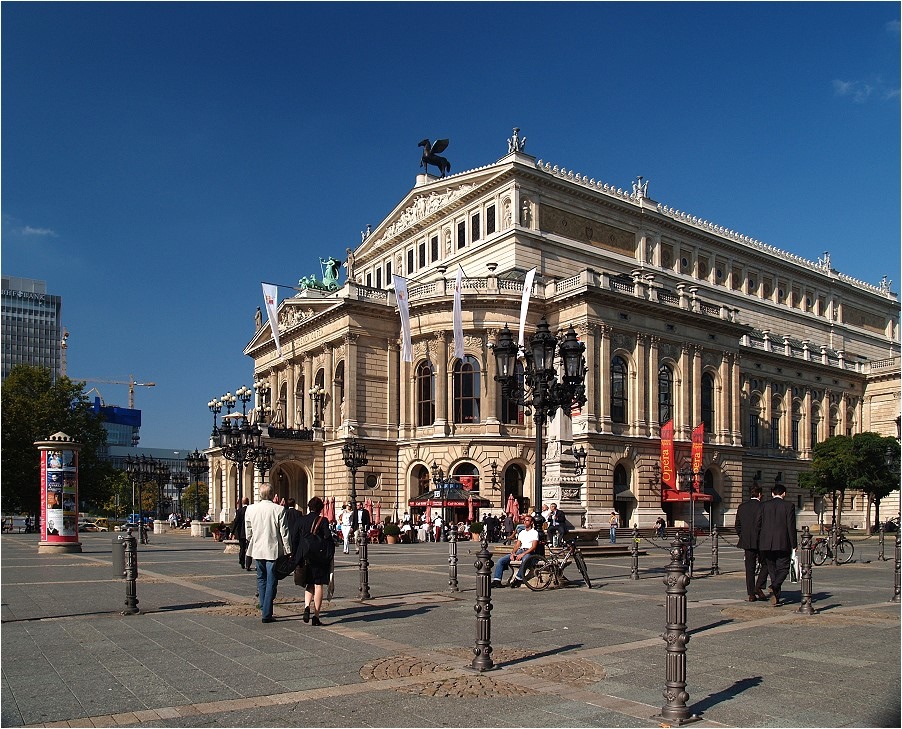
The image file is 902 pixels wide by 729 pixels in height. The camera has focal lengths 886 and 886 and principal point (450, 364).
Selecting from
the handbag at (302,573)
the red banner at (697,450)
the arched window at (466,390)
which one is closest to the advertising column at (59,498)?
the handbag at (302,573)

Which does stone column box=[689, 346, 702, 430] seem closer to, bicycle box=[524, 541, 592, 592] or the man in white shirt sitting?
bicycle box=[524, 541, 592, 592]

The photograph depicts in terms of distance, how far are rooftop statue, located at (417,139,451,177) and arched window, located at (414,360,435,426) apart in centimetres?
2243

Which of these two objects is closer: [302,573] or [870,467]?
[302,573]

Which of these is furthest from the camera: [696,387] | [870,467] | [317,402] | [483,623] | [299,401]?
[299,401]

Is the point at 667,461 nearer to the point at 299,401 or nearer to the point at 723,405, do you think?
the point at 723,405

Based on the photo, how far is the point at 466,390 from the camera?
5525 centimetres

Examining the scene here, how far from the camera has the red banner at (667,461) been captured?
177ft

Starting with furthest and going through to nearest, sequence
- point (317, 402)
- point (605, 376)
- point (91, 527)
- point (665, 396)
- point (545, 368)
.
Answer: point (91, 527), point (317, 402), point (665, 396), point (605, 376), point (545, 368)

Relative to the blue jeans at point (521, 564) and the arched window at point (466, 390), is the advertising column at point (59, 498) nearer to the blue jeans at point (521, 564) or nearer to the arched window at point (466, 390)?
the blue jeans at point (521, 564)

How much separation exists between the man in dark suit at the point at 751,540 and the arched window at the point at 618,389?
1539 inches

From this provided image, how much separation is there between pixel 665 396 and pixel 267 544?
47626 mm

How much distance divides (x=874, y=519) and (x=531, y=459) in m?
42.0

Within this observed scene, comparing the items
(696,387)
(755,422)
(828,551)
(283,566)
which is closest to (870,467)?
(755,422)

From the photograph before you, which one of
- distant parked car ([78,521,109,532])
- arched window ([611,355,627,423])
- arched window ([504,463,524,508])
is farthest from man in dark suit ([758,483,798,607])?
distant parked car ([78,521,109,532])
